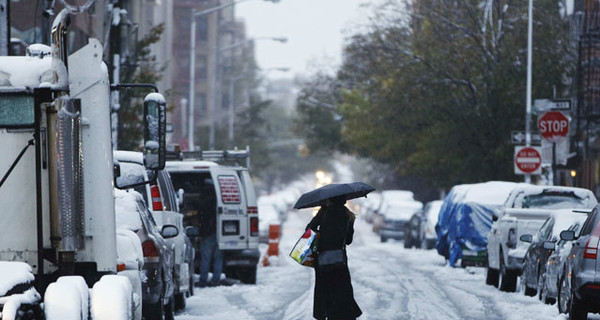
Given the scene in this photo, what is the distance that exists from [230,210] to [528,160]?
44.8 feet

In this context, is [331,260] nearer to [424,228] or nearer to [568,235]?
[568,235]

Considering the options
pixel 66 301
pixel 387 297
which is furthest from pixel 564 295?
pixel 66 301

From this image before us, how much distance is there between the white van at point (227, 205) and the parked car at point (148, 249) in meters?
7.96

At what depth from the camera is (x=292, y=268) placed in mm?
30797

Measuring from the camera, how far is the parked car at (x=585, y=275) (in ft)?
50.2

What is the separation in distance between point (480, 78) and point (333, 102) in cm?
2691

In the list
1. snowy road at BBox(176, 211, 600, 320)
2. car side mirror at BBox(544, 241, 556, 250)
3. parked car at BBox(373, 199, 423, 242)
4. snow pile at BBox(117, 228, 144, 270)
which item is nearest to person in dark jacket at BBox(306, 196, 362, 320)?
snow pile at BBox(117, 228, 144, 270)

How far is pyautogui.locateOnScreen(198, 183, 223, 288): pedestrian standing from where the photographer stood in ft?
76.0

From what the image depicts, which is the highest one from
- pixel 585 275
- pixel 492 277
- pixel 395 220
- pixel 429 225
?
pixel 585 275

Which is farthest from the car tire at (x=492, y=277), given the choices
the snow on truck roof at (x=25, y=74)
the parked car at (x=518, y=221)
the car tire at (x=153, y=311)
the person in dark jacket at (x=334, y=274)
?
the snow on truck roof at (x=25, y=74)

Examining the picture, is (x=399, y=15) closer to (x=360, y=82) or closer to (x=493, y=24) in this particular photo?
(x=493, y=24)

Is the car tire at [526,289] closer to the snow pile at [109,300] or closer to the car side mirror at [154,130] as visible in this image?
the car side mirror at [154,130]

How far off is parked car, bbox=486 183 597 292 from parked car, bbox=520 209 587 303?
107 centimetres

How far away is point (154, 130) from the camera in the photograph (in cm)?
907
